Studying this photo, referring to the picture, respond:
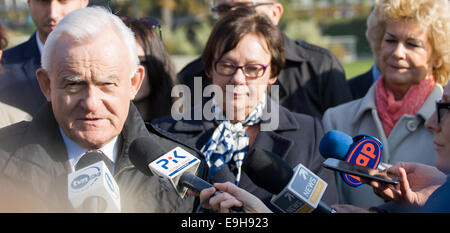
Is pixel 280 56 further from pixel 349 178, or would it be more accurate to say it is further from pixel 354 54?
pixel 354 54

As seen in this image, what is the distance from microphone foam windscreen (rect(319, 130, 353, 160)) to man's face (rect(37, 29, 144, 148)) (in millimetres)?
888

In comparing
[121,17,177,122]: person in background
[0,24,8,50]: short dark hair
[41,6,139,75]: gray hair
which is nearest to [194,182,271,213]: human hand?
[41,6,139,75]: gray hair

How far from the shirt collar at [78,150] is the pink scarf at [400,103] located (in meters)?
1.92

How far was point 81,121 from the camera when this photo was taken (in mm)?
2332

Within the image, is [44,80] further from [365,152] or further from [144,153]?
[365,152]

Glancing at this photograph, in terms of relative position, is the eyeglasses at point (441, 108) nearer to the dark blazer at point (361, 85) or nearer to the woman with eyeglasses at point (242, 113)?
the woman with eyeglasses at point (242, 113)

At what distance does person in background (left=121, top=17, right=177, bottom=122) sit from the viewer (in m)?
3.86

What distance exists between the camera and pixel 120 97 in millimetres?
2391

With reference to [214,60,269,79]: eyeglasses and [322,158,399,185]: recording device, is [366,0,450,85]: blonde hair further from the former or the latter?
[322,158,399,185]: recording device

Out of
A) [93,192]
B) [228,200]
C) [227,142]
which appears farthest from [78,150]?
[227,142]

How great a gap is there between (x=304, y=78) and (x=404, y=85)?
2.46 feet

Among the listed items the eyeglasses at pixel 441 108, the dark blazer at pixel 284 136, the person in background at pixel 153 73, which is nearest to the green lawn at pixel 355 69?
the person in background at pixel 153 73

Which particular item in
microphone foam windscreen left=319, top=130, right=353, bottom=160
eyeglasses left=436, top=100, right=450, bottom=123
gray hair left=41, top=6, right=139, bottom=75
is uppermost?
gray hair left=41, top=6, right=139, bottom=75
